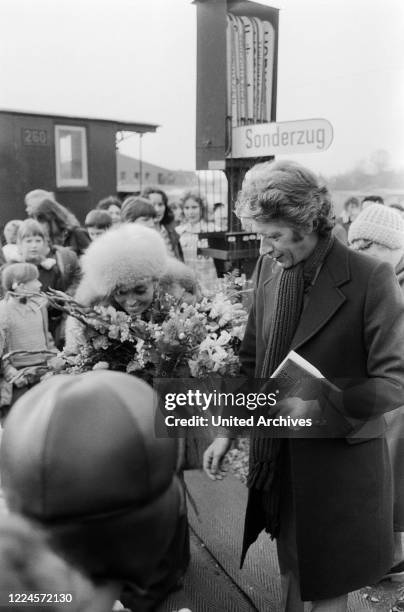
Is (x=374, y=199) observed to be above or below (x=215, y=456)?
above

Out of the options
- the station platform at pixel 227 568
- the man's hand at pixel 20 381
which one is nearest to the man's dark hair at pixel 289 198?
the man's hand at pixel 20 381

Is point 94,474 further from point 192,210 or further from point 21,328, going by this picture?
point 192,210

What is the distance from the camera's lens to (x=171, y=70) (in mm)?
1426

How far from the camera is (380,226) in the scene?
1.92m

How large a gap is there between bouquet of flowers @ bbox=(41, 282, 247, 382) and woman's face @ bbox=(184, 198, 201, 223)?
176cm

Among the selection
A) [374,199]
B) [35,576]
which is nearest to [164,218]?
[374,199]

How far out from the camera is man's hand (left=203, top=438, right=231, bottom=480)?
1257mm

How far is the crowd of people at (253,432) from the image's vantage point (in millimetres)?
515

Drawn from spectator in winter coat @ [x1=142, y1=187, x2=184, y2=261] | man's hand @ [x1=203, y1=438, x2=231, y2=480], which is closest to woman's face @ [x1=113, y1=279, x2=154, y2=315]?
man's hand @ [x1=203, y1=438, x2=231, y2=480]

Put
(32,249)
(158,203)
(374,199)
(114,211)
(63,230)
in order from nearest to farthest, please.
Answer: (374,199) → (32,249) → (63,230) → (158,203) → (114,211)

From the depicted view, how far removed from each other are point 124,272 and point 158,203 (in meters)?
2.21

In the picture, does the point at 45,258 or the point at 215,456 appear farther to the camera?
the point at 45,258

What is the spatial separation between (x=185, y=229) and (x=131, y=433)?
2.95 m

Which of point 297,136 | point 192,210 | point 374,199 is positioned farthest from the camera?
point 192,210
